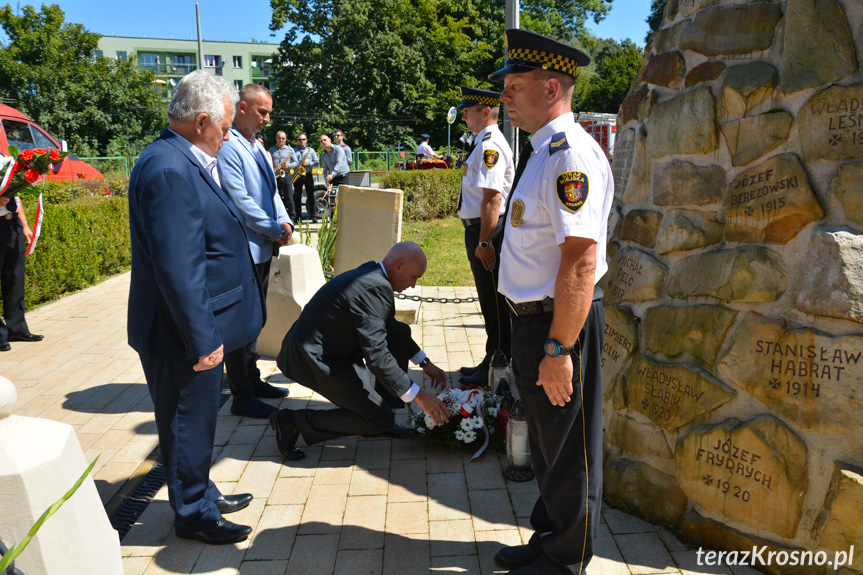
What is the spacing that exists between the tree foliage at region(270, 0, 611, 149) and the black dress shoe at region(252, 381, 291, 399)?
35.7 metres

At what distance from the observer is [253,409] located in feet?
14.5

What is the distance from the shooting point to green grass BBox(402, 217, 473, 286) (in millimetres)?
8891

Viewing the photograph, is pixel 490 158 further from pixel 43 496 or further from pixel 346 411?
pixel 43 496

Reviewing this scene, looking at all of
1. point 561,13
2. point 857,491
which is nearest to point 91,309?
point 857,491

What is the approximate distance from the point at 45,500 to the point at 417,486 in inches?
81.2

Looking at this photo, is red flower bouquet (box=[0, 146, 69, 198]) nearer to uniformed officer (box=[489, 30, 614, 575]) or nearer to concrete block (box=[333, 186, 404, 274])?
concrete block (box=[333, 186, 404, 274])

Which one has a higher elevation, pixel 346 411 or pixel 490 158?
pixel 490 158

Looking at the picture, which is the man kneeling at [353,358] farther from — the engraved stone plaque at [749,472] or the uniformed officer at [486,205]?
the engraved stone plaque at [749,472]

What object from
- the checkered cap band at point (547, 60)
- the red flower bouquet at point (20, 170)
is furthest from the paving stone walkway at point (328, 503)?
the checkered cap band at point (547, 60)

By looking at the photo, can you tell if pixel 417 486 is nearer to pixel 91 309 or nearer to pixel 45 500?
pixel 45 500

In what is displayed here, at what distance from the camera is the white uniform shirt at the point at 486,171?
4.50 meters

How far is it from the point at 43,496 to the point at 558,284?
5.46ft

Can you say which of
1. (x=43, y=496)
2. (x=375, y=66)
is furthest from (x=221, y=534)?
(x=375, y=66)

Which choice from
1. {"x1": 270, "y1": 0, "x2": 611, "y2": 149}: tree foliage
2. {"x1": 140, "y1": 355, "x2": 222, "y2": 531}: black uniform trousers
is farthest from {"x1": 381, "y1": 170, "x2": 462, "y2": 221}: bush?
{"x1": 270, "y1": 0, "x2": 611, "y2": 149}: tree foliage
